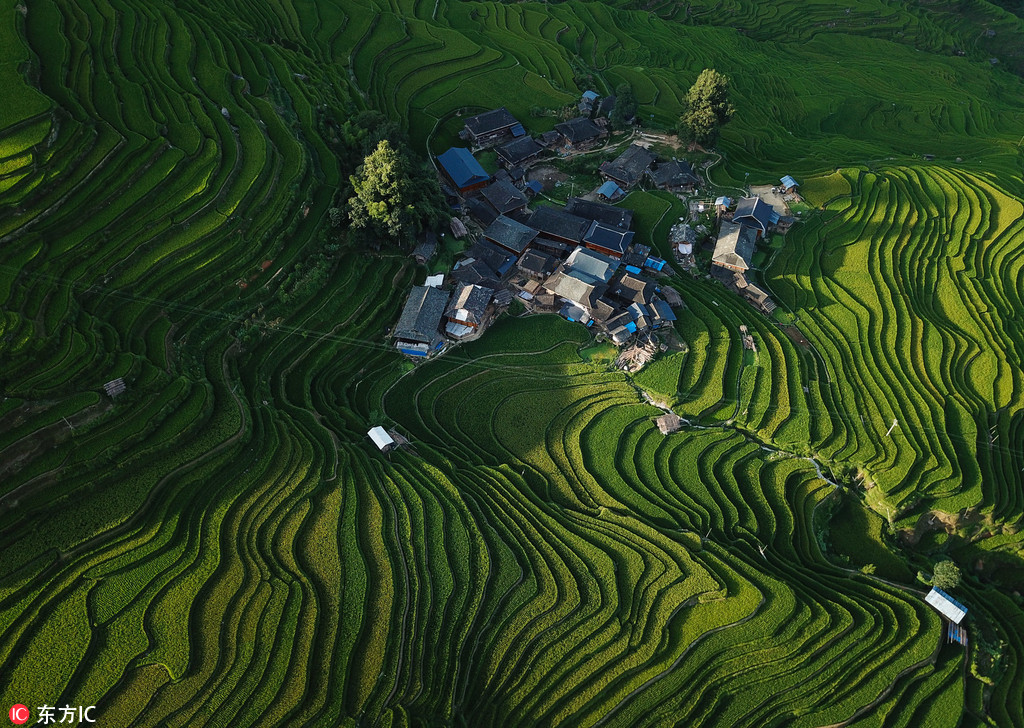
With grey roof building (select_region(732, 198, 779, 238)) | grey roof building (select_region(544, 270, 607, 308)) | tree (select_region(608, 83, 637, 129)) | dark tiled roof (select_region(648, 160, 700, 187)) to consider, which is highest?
tree (select_region(608, 83, 637, 129))

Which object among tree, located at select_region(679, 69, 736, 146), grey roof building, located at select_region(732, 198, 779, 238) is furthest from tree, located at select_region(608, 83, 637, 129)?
grey roof building, located at select_region(732, 198, 779, 238)

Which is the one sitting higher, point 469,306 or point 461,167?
point 461,167

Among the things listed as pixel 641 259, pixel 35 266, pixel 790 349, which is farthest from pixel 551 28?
pixel 35 266

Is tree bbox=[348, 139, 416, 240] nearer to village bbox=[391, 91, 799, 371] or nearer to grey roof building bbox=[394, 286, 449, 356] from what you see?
village bbox=[391, 91, 799, 371]

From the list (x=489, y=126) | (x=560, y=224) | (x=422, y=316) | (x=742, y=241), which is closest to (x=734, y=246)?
(x=742, y=241)

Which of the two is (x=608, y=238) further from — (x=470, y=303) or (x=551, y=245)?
(x=470, y=303)
